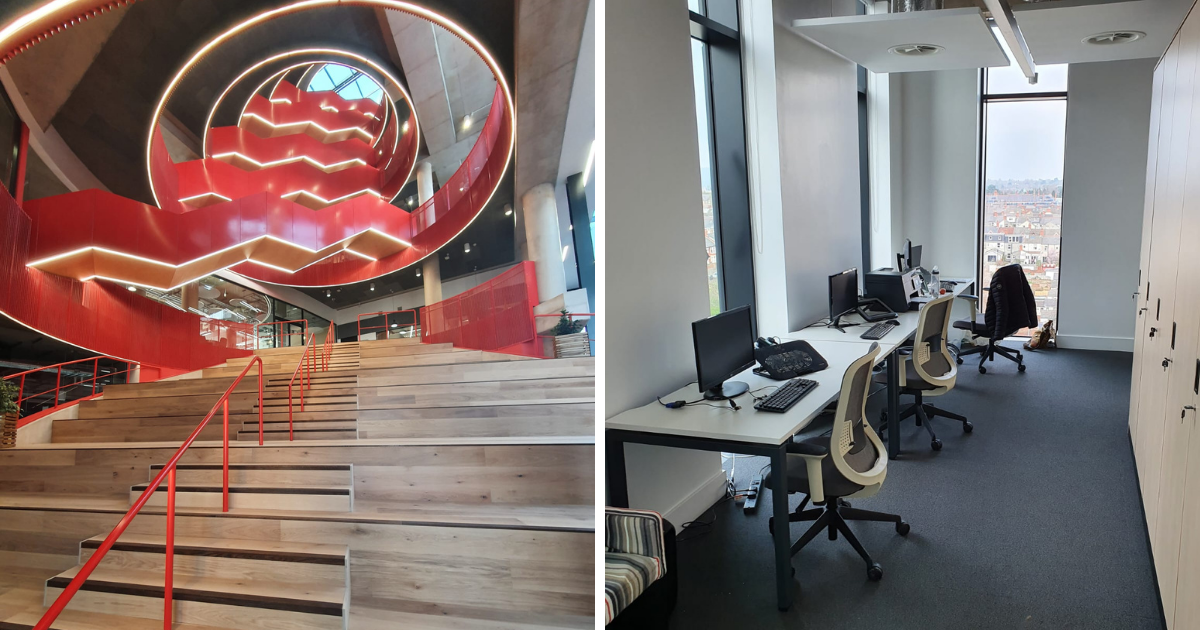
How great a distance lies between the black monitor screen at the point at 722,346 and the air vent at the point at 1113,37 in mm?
4113

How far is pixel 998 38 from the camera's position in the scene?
580 cm

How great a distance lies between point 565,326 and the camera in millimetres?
1504

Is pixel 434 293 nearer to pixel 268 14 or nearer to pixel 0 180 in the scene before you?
pixel 268 14

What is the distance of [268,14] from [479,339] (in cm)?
76

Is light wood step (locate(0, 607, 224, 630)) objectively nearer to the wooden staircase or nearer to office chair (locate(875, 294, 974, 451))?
the wooden staircase

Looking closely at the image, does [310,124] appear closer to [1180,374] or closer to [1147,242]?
[1180,374]

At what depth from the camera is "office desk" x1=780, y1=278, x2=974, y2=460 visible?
194 inches

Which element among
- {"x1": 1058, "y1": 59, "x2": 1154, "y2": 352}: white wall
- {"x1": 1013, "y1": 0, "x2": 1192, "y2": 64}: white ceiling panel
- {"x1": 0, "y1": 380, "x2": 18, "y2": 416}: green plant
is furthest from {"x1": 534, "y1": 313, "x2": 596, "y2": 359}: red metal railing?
{"x1": 1058, "y1": 59, "x2": 1154, "y2": 352}: white wall

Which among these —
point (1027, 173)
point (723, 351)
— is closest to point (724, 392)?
point (723, 351)

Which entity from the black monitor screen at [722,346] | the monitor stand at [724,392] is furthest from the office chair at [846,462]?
the black monitor screen at [722,346]

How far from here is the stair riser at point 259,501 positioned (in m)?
1.38

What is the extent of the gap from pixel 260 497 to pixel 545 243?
2.88ft

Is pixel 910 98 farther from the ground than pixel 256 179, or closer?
farther from the ground

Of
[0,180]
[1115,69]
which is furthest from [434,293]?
[1115,69]
